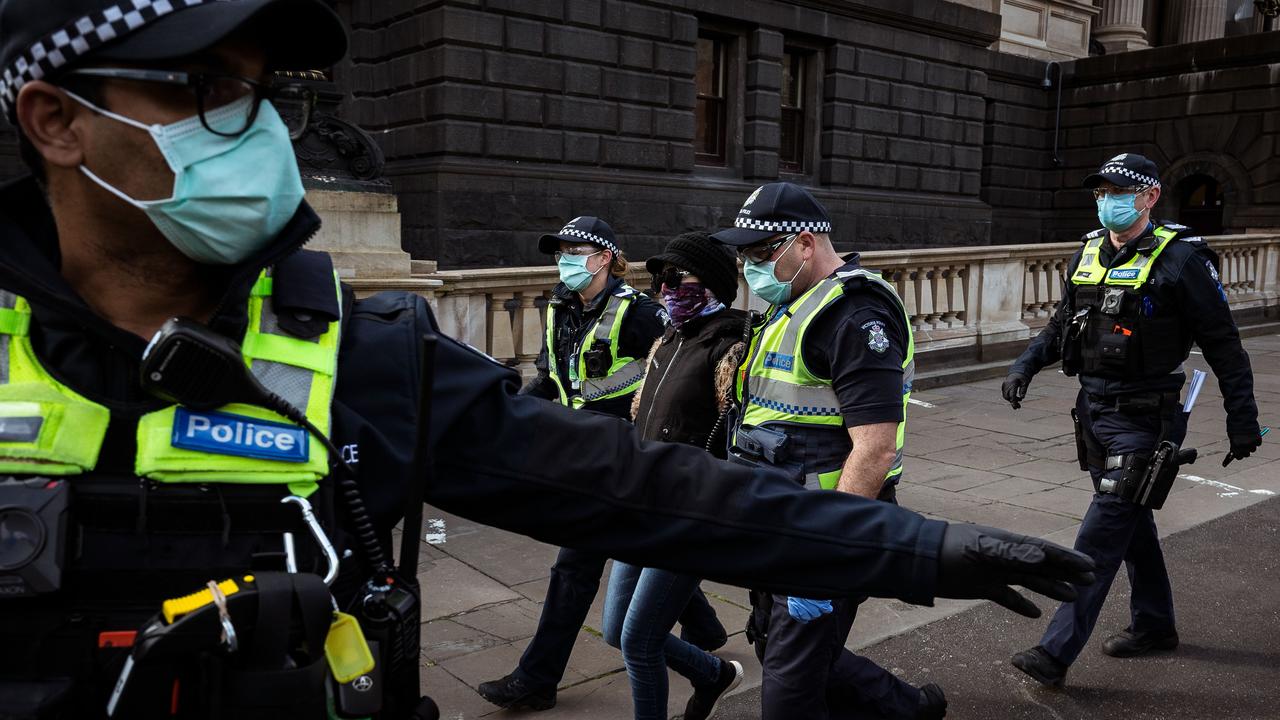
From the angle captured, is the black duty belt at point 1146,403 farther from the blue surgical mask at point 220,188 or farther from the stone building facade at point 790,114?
the stone building facade at point 790,114

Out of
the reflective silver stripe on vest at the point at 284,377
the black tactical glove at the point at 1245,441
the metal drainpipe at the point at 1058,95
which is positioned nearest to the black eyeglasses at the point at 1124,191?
the black tactical glove at the point at 1245,441

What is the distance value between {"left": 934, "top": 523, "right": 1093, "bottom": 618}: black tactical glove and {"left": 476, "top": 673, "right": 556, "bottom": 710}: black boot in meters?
2.64

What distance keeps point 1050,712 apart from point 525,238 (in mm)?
11369

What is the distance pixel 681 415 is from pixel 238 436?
7.99 ft

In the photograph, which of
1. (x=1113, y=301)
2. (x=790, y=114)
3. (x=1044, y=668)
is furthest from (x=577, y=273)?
(x=790, y=114)

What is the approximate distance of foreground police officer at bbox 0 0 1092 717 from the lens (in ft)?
4.39

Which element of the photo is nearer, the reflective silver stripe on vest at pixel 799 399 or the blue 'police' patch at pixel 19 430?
the blue 'police' patch at pixel 19 430

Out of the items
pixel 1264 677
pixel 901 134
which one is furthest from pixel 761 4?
pixel 1264 677

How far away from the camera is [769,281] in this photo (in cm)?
355

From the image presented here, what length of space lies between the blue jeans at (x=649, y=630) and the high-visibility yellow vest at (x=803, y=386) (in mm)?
559

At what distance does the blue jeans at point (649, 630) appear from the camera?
11.2 feet

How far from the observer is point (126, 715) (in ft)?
4.36

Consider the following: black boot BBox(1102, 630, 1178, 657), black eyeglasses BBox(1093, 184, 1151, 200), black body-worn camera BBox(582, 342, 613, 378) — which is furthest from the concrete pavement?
black eyeglasses BBox(1093, 184, 1151, 200)

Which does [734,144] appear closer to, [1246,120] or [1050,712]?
[1246,120]
